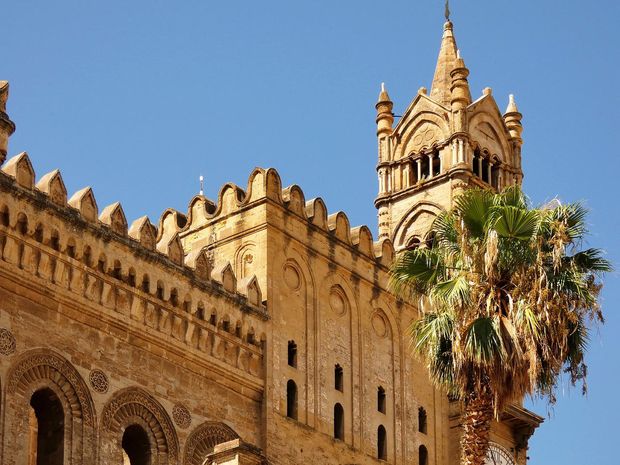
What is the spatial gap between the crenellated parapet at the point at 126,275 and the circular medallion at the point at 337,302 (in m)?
2.55

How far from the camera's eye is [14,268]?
105 feet

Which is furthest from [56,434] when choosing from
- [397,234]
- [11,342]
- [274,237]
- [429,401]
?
[397,234]

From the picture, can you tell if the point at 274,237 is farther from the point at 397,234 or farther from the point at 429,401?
the point at 397,234

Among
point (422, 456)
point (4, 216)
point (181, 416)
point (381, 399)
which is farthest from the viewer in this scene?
point (422, 456)

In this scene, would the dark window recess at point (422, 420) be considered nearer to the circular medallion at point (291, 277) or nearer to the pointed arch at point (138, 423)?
the circular medallion at point (291, 277)

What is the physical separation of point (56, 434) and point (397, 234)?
2144cm

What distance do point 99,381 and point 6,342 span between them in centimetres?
235

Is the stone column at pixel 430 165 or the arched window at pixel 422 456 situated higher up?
the stone column at pixel 430 165

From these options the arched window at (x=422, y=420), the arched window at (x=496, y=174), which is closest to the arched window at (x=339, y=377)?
the arched window at (x=422, y=420)

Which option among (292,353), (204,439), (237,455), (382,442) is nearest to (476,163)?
(382,442)

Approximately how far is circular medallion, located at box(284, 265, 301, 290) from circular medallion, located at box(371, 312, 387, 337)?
8.52 feet

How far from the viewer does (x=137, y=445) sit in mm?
34312

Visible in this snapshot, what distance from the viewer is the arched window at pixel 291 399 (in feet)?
124

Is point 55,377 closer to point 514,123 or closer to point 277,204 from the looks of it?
point 277,204
